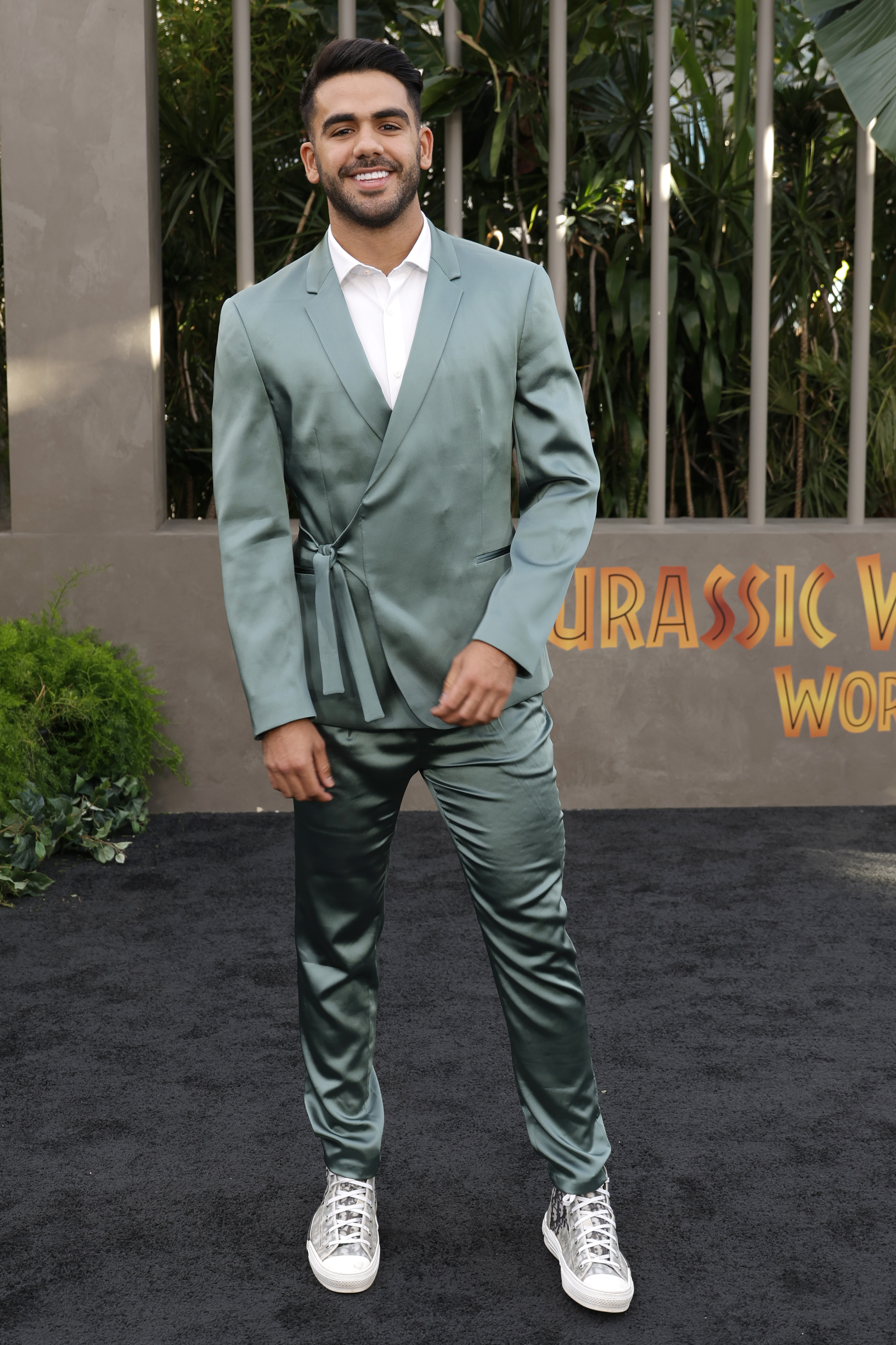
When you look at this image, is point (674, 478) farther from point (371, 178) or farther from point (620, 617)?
point (371, 178)

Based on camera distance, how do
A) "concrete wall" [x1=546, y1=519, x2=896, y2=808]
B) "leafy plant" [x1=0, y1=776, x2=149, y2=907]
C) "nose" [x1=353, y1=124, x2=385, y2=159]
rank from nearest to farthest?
"nose" [x1=353, y1=124, x2=385, y2=159], "leafy plant" [x1=0, y1=776, x2=149, y2=907], "concrete wall" [x1=546, y1=519, x2=896, y2=808]

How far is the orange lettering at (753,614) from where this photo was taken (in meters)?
5.04

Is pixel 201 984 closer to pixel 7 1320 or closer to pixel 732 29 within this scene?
pixel 7 1320

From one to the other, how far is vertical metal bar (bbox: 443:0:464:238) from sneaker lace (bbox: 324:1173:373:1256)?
135 inches

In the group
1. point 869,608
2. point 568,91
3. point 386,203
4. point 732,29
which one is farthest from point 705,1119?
point 732,29

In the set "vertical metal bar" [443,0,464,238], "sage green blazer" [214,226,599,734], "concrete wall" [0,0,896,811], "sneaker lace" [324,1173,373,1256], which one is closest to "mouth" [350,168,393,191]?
"sage green blazer" [214,226,599,734]

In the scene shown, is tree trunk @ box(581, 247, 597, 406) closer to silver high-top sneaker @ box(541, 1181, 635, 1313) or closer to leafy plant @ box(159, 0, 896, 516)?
leafy plant @ box(159, 0, 896, 516)

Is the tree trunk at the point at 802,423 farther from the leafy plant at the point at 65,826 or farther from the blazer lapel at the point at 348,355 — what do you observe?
the blazer lapel at the point at 348,355

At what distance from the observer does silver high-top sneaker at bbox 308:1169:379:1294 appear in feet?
7.22

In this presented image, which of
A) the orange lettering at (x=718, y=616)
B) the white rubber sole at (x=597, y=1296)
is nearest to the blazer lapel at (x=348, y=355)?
the white rubber sole at (x=597, y=1296)

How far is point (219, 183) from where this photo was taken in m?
5.50

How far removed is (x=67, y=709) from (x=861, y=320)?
10.0ft

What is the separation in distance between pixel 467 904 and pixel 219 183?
3.16m

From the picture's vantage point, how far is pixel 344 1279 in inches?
86.4
